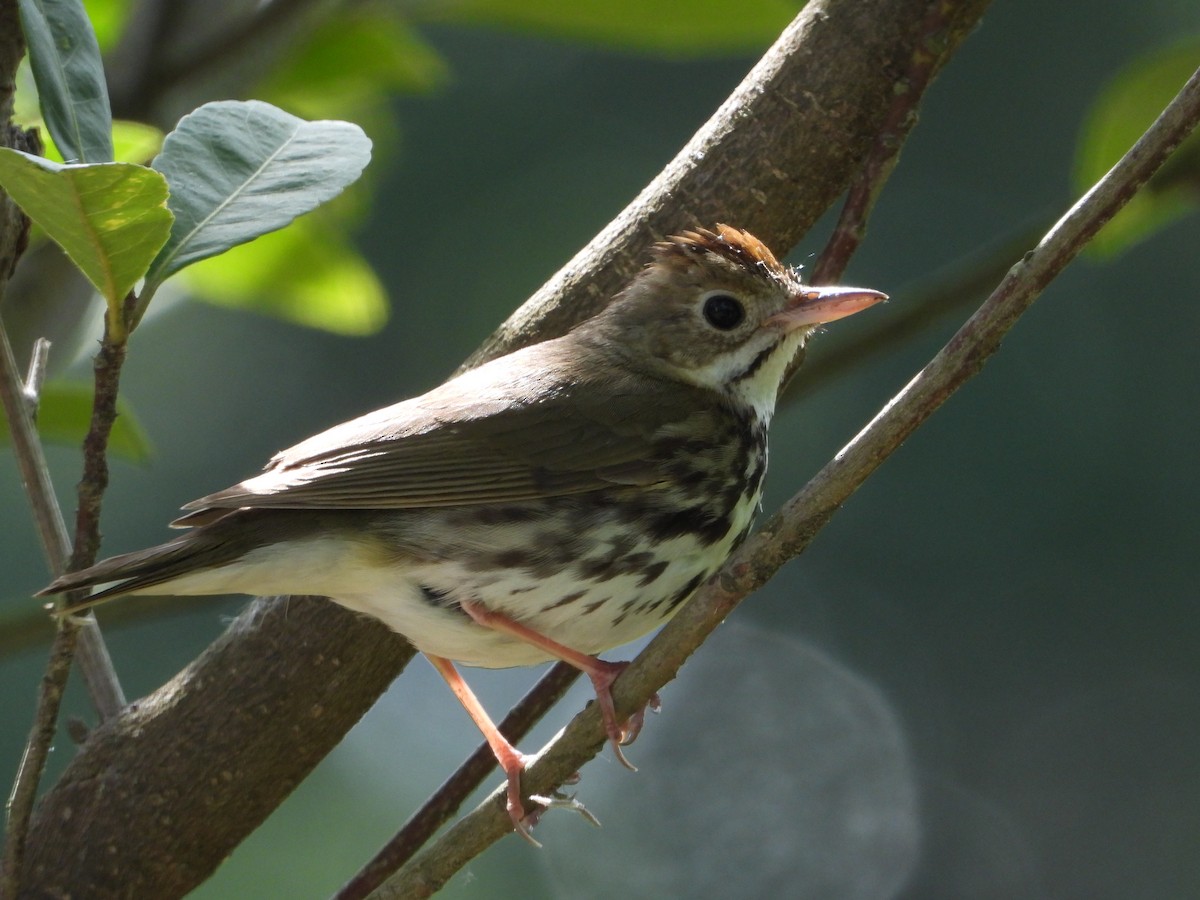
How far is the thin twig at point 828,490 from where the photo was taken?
5.89 feet

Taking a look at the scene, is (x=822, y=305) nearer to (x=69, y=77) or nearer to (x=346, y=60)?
(x=346, y=60)

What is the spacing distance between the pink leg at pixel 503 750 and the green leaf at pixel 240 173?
3.14 feet

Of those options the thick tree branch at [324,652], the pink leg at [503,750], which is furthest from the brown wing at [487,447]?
the pink leg at [503,750]

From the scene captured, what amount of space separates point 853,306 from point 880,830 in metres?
5.06

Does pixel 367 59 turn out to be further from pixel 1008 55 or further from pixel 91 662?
pixel 1008 55

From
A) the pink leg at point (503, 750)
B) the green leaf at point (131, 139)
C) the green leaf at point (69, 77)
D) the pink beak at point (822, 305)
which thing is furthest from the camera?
the pink beak at point (822, 305)

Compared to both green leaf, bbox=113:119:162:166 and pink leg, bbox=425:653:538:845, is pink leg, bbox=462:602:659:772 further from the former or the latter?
green leaf, bbox=113:119:162:166

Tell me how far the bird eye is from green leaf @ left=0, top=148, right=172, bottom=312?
5.53 ft

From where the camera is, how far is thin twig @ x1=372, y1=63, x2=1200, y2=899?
180cm

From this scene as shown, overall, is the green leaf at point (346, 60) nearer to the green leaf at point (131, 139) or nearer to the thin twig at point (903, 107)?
the green leaf at point (131, 139)

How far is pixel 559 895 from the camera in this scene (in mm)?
7039

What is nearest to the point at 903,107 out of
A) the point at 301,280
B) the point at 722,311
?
the point at 722,311

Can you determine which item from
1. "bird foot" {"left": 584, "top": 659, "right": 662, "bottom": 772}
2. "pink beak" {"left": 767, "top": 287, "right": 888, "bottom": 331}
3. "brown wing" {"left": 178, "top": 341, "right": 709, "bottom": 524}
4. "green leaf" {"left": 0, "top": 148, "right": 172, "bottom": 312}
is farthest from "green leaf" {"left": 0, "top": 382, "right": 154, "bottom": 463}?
"pink beak" {"left": 767, "top": 287, "right": 888, "bottom": 331}

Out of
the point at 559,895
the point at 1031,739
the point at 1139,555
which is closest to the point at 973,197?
the point at 1139,555
